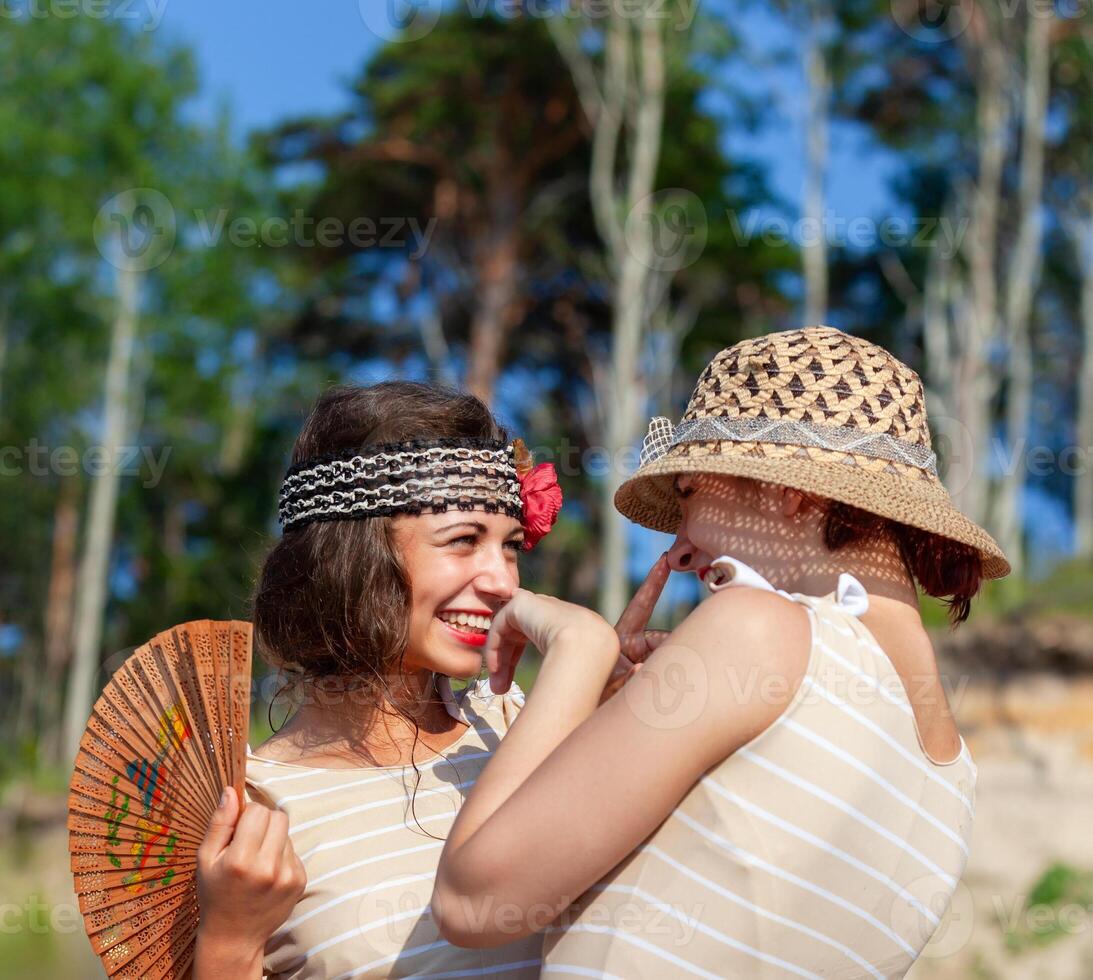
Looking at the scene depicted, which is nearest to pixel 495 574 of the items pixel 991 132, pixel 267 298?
pixel 991 132

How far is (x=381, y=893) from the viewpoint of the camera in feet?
6.36

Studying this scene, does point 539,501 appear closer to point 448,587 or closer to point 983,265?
point 448,587

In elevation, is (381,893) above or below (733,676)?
below

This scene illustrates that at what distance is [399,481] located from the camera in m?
2.17

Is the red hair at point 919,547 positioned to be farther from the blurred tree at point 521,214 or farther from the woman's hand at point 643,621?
the blurred tree at point 521,214

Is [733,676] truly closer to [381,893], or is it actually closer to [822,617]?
[822,617]

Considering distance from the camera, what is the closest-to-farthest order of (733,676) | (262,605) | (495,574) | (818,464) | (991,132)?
1. (733,676)
2. (818,464)
3. (495,574)
4. (262,605)
5. (991,132)

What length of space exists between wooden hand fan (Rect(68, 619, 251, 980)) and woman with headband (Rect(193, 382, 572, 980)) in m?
0.12

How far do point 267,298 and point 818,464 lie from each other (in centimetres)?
1895

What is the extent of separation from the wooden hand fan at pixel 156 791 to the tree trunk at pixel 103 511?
1416cm

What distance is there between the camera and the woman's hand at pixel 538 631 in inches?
61.8

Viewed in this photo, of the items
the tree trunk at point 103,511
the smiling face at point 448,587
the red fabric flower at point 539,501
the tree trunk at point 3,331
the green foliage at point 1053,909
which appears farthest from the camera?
the tree trunk at point 3,331
